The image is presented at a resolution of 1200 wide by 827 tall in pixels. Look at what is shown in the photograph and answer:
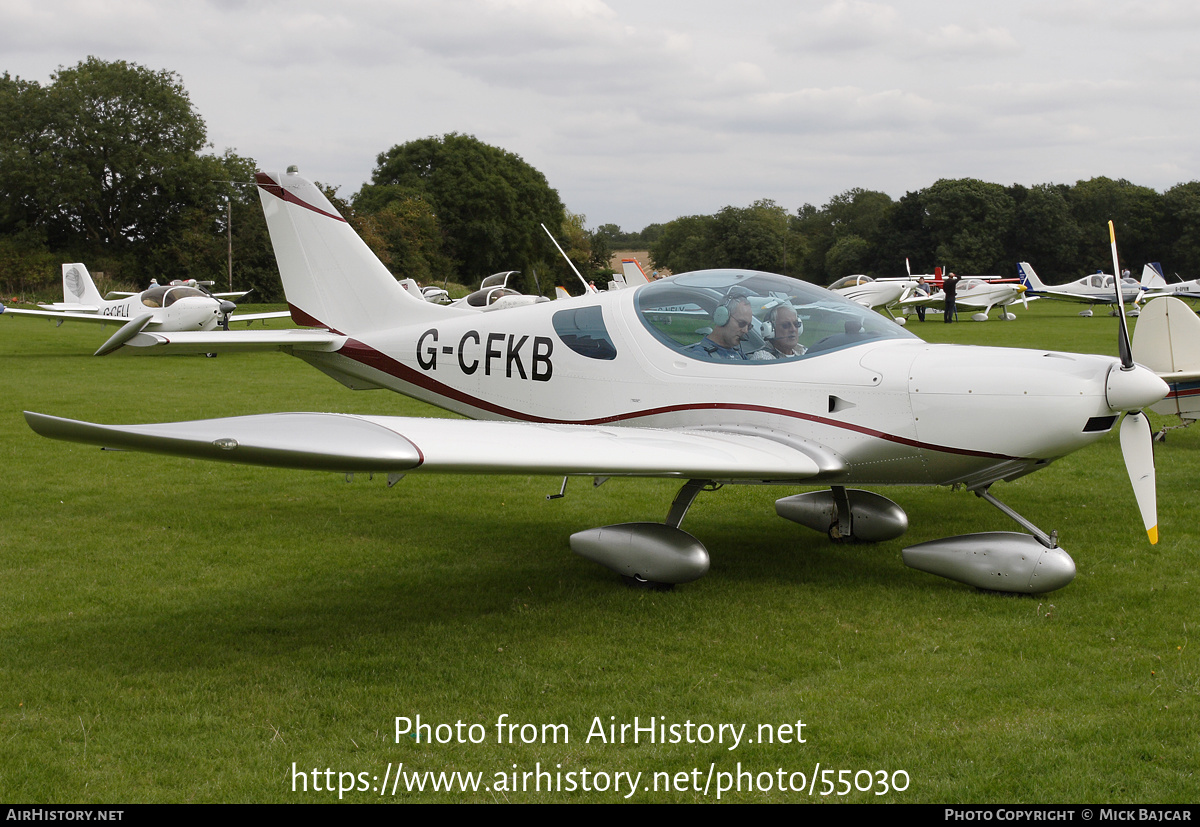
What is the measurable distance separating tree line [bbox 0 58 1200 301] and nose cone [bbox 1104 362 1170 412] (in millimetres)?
49010

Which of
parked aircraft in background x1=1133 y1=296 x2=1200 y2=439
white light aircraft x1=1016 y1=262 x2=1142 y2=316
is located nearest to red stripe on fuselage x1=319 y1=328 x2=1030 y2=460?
parked aircraft in background x1=1133 y1=296 x2=1200 y2=439

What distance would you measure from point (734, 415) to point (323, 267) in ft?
13.4

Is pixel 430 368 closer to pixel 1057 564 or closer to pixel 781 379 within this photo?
pixel 781 379

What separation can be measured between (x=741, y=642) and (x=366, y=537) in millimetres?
3402

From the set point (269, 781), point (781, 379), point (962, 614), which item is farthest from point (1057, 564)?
point (269, 781)

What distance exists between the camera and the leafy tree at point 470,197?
78.2 metres

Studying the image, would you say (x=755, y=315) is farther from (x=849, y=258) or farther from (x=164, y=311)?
(x=849, y=258)

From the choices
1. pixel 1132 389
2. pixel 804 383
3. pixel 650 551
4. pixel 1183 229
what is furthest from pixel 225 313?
pixel 1183 229

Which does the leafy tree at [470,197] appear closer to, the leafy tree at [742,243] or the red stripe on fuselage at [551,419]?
the leafy tree at [742,243]

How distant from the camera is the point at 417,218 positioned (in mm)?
70312

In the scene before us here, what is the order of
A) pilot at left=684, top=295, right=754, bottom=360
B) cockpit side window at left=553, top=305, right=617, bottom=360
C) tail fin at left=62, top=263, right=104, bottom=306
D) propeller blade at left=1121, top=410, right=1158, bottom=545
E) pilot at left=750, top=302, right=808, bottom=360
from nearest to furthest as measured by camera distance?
1. propeller blade at left=1121, top=410, right=1158, bottom=545
2. pilot at left=750, top=302, right=808, bottom=360
3. pilot at left=684, top=295, right=754, bottom=360
4. cockpit side window at left=553, top=305, right=617, bottom=360
5. tail fin at left=62, top=263, right=104, bottom=306

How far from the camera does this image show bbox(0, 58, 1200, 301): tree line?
61.8 m

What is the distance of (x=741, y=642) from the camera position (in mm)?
4805

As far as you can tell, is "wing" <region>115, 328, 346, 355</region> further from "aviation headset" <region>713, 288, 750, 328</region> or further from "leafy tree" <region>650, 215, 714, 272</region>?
"leafy tree" <region>650, 215, 714, 272</region>
